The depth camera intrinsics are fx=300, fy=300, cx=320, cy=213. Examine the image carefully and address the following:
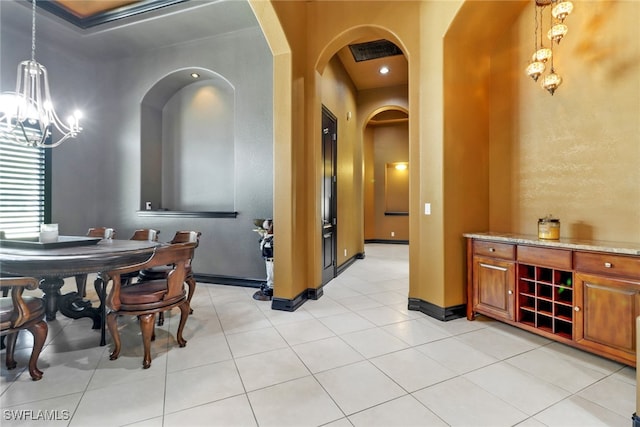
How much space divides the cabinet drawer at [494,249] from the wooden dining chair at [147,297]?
2.76 m

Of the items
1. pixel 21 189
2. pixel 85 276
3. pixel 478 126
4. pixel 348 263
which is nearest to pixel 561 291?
pixel 478 126

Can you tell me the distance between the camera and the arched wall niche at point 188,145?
4.96 m

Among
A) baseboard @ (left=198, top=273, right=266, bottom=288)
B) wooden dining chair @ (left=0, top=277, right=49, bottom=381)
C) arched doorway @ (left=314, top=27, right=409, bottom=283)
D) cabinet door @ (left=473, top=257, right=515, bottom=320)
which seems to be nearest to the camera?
wooden dining chair @ (left=0, top=277, right=49, bottom=381)

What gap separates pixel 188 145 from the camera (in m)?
5.23

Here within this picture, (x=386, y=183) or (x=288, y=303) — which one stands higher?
(x=386, y=183)

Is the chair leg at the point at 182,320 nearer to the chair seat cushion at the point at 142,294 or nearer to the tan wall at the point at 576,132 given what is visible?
the chair seat cushion at the point at 142,294

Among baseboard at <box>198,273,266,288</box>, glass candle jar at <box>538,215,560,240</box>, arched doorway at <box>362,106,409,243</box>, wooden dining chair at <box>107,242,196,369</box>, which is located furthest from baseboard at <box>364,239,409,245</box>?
wooden dining chair at <box>107,242,196,369</box>

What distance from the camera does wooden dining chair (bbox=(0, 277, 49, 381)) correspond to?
1.92 metres

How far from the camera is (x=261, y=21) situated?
3238 mm

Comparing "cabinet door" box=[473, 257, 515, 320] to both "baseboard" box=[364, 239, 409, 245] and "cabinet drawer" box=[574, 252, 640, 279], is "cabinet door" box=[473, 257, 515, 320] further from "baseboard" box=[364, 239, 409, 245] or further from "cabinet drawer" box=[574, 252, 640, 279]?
"baseboard" box=[364, 239, 409, 245]

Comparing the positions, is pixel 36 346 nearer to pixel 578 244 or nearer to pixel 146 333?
pixel 146 333

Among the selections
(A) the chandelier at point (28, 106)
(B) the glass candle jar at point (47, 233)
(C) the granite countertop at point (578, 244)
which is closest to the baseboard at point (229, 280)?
(B) the glass candle jar at point (47, 233)

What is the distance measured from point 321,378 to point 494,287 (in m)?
1.92

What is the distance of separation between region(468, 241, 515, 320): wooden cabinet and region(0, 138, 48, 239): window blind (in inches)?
233
